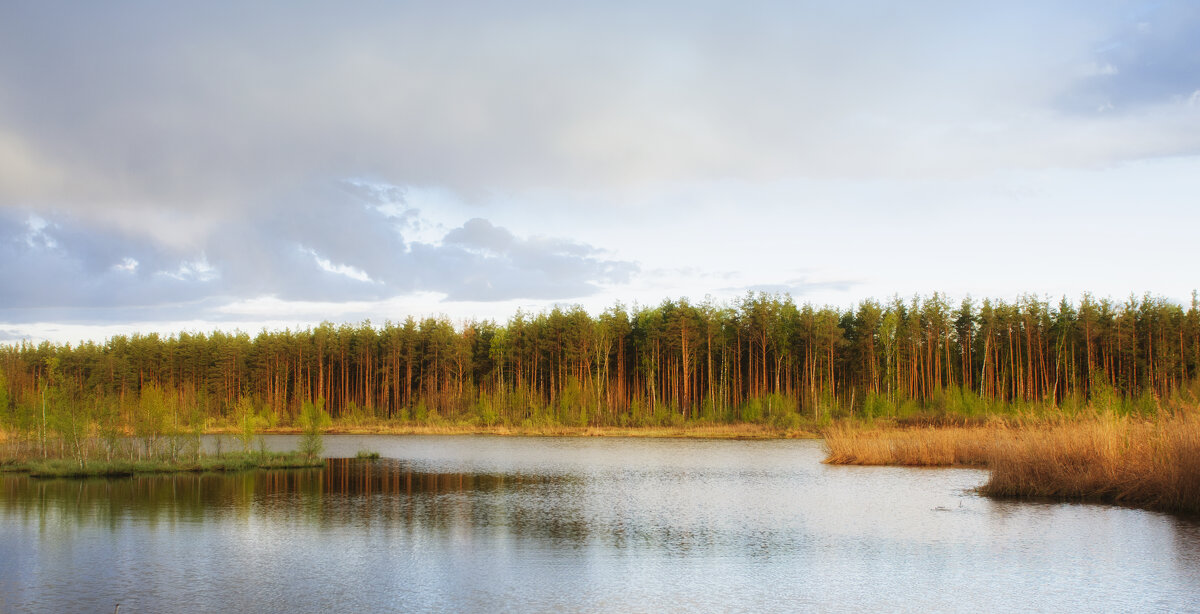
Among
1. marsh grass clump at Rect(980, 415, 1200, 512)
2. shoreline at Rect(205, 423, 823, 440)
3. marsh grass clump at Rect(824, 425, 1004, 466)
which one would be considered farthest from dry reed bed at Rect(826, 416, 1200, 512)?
shoreline at Rect(205, 423, 823, 440)

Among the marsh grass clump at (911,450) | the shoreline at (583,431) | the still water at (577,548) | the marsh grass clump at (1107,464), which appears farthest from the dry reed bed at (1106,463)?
the shoreline at (583,431)

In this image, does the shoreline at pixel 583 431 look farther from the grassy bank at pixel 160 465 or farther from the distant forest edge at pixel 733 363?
the grassy bank at pixel 160 465

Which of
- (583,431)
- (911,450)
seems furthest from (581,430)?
(911,450)

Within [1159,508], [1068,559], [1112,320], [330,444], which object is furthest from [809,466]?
[1112,320]

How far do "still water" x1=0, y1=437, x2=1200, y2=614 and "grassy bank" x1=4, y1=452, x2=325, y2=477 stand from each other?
6.47 ft

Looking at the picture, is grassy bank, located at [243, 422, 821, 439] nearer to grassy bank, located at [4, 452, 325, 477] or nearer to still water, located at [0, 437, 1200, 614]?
grassy bank, located at [4, 452, 325, 477]

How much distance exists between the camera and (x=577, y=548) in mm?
15156

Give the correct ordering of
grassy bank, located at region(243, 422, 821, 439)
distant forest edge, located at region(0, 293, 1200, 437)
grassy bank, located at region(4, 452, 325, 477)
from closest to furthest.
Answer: grassy bank, located at region(4, 452, 325, 477) < grassy bank, located at region(243, 422, 821, 439) < distant forest edge, located at region(0, 293, 1200, 437)

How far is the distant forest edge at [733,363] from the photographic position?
66375 millimetres

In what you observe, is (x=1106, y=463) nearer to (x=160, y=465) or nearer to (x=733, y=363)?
(x=160, y=465)

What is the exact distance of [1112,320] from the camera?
68.6 m

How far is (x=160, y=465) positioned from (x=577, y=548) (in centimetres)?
2336

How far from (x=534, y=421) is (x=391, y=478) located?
Result: 36172 millimetres

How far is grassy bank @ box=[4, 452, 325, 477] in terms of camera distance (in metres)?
29.6
